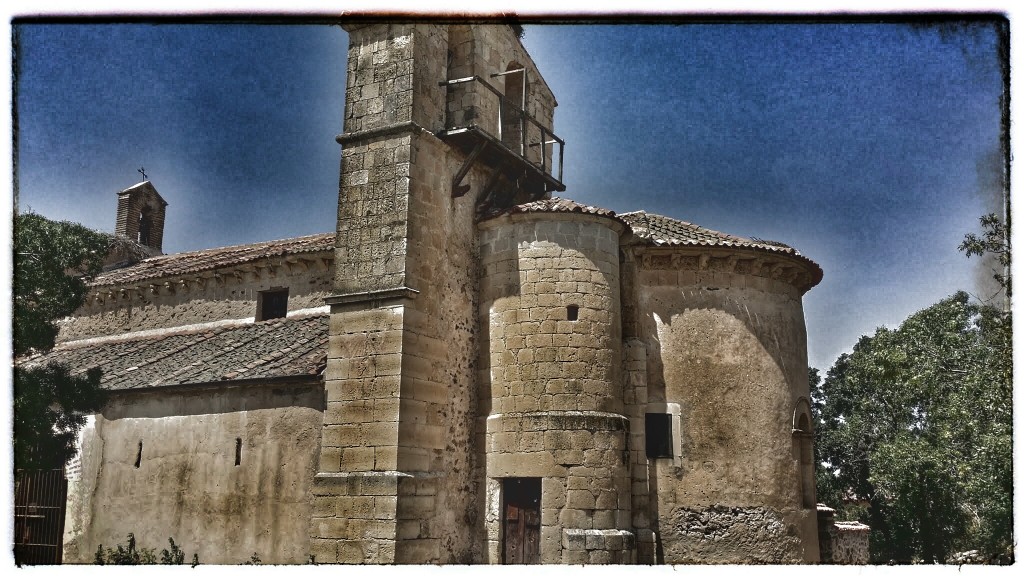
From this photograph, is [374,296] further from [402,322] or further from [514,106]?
[514,106]

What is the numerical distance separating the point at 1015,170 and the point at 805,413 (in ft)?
19.4

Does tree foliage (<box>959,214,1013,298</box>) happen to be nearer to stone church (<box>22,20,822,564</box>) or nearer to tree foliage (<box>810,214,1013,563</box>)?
tree foliage (<box>810,214,1013,563</box>)

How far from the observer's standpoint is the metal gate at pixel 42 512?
1045 cm

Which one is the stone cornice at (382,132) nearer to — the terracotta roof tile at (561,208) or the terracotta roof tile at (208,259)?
the terracotta roof tile at (561,208)

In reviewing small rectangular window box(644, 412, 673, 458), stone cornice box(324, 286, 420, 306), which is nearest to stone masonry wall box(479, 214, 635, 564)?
small rectangular window box(644, 412, 673, 458)

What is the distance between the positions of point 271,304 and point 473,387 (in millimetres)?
4908

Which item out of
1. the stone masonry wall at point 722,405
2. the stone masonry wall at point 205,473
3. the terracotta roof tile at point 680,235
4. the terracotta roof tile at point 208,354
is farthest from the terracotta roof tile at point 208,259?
the stone masonry wall at point 722,405

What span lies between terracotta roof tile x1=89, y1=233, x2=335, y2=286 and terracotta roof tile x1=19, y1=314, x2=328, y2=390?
3.70 feet

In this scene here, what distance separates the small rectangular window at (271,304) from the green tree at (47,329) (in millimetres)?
2911

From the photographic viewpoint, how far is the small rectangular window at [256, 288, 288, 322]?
51.6 ft

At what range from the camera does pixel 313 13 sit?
1085 centimetres

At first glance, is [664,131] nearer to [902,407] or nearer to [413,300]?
[413,300]

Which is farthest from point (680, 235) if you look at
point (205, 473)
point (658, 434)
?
point (205, 473)

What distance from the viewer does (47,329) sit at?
11.9 meters
